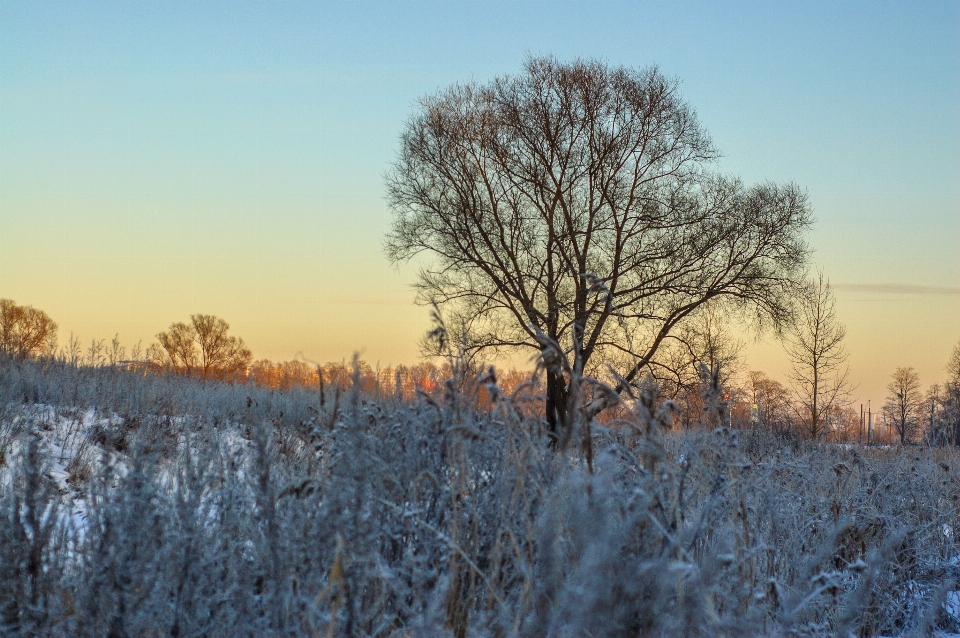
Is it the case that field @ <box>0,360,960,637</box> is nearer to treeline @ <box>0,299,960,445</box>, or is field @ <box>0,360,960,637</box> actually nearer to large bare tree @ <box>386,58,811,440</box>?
treeline @ <box>0,299,960,445</box>

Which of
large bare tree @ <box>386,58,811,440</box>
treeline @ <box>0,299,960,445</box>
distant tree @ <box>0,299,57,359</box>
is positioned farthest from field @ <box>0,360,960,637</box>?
distant tree @ <box>0,299,57,359</box>

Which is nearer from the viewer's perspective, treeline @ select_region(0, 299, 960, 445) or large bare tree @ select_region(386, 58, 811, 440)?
treeline @ select_region(0, 299, 960, 445)

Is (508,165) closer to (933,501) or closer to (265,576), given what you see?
(933,501)

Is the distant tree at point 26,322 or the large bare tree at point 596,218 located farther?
the distant tree at point 26,322

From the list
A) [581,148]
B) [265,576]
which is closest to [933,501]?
[265,576]

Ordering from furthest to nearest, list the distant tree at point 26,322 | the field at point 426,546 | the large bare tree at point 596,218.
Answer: the distant tree at point 26,322 → the large bare tree at point 596,218 → the field at point 426,546

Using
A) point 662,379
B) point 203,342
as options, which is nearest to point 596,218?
point 662,379

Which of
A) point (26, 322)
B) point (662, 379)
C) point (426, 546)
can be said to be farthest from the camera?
point (26, 322)

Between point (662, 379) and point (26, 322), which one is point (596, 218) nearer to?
point (662, 379)

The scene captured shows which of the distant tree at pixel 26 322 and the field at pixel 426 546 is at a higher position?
the distant tree at pixel 26 322

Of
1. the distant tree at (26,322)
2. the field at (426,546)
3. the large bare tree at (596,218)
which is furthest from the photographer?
the distant tree at (26,322)

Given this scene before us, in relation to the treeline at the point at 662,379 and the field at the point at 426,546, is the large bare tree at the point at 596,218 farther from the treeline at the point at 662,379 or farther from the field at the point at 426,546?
the field at the point at 426,546

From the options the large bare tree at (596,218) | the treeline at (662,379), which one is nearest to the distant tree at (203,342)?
the treeline at (662,379)

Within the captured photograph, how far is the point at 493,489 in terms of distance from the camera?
3291 mm
